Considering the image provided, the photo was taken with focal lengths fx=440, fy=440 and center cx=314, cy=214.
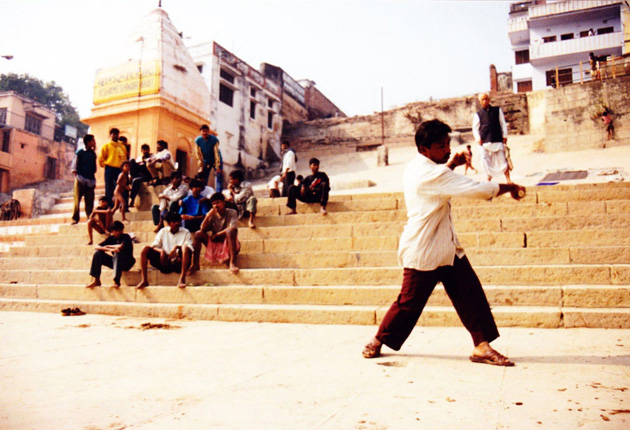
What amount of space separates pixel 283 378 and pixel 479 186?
1629 mm

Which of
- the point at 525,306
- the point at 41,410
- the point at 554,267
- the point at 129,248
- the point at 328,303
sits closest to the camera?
the point at 41,410

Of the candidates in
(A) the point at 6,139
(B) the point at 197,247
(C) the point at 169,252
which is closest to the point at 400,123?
(A) the point at 6,139

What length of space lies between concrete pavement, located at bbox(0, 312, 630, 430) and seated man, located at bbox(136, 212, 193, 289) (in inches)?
73.6

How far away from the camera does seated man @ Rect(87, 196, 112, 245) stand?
7.66 metres

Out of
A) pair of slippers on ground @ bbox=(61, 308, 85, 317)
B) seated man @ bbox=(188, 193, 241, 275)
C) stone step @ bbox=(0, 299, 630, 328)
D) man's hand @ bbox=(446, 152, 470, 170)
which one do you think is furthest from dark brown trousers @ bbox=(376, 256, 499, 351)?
pair of slippers on ground @ bbox=(61, 308, 85, 317)

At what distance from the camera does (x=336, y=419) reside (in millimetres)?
1934

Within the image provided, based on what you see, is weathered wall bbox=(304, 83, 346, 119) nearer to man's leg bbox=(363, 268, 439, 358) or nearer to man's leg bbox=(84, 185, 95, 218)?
man's leg bbox=(84, 185, 95, 218)

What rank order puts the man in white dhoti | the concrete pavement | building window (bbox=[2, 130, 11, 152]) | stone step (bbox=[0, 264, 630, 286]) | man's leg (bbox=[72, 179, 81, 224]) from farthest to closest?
building window (bbox=[2, 130, 11, 152]) → man's leg (bbox=[72, 179, 81, 224]) → the man in white dhoti → stone step (bbox=[0, 264, 630, 286]) → the concrete pavement

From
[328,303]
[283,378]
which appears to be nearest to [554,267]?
[328,303]

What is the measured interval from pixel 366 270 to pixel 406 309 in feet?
7.18

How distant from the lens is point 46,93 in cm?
4028

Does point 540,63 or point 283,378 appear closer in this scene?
point 283,378

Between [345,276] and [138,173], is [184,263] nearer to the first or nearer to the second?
[345,276]

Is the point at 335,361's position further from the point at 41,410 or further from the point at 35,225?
the point at 35,225
